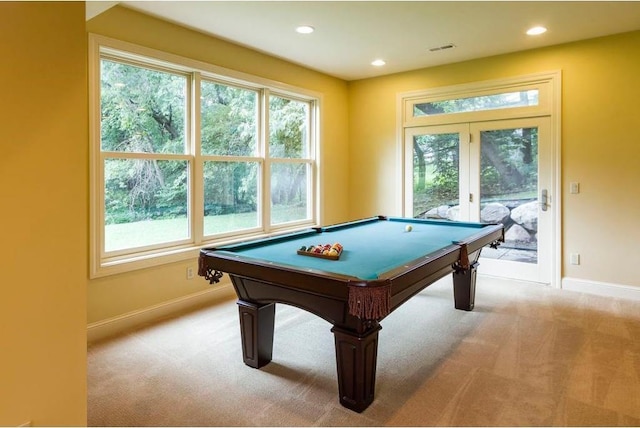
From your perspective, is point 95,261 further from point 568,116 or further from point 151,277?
point 568,116

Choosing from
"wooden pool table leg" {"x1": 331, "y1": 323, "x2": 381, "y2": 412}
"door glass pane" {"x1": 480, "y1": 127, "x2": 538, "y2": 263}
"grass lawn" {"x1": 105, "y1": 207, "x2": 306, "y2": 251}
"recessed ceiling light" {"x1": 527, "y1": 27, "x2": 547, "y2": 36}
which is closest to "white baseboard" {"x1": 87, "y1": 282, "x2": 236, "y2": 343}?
"grass lawn" {"x1": 105, "y1": 207, "x2": 306, "y2": 251}

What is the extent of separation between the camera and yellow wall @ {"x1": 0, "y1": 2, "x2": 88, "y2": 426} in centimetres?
137

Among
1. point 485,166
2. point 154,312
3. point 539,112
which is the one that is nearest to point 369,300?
point 154,312

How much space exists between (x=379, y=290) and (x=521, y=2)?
2806 millimetres

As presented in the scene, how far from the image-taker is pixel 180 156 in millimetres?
3816

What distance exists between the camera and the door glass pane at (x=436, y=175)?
512 centimetres

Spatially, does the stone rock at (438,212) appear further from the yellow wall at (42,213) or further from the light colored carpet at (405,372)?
the yellow wall at (42,213)

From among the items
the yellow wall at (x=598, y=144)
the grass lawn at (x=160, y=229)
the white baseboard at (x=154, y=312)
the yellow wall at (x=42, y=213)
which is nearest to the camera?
the yellow wall at (x=42, y=213)

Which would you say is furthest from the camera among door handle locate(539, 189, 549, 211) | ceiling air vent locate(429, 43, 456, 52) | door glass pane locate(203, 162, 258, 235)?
door handle locate(539, 189, 549, 211)

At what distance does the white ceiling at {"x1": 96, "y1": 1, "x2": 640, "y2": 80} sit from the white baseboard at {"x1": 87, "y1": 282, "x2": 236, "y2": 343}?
2550 millimetres

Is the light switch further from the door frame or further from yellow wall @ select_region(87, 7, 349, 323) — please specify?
yellow wall @ select_region(87, 7, 349, 323)

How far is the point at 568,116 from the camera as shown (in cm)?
431

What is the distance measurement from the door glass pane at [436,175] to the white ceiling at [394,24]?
1063 millimetres

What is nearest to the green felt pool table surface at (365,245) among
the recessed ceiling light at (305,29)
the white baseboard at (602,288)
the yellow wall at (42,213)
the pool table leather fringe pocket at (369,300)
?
the pool table leather fringe pocket at (369,300)
